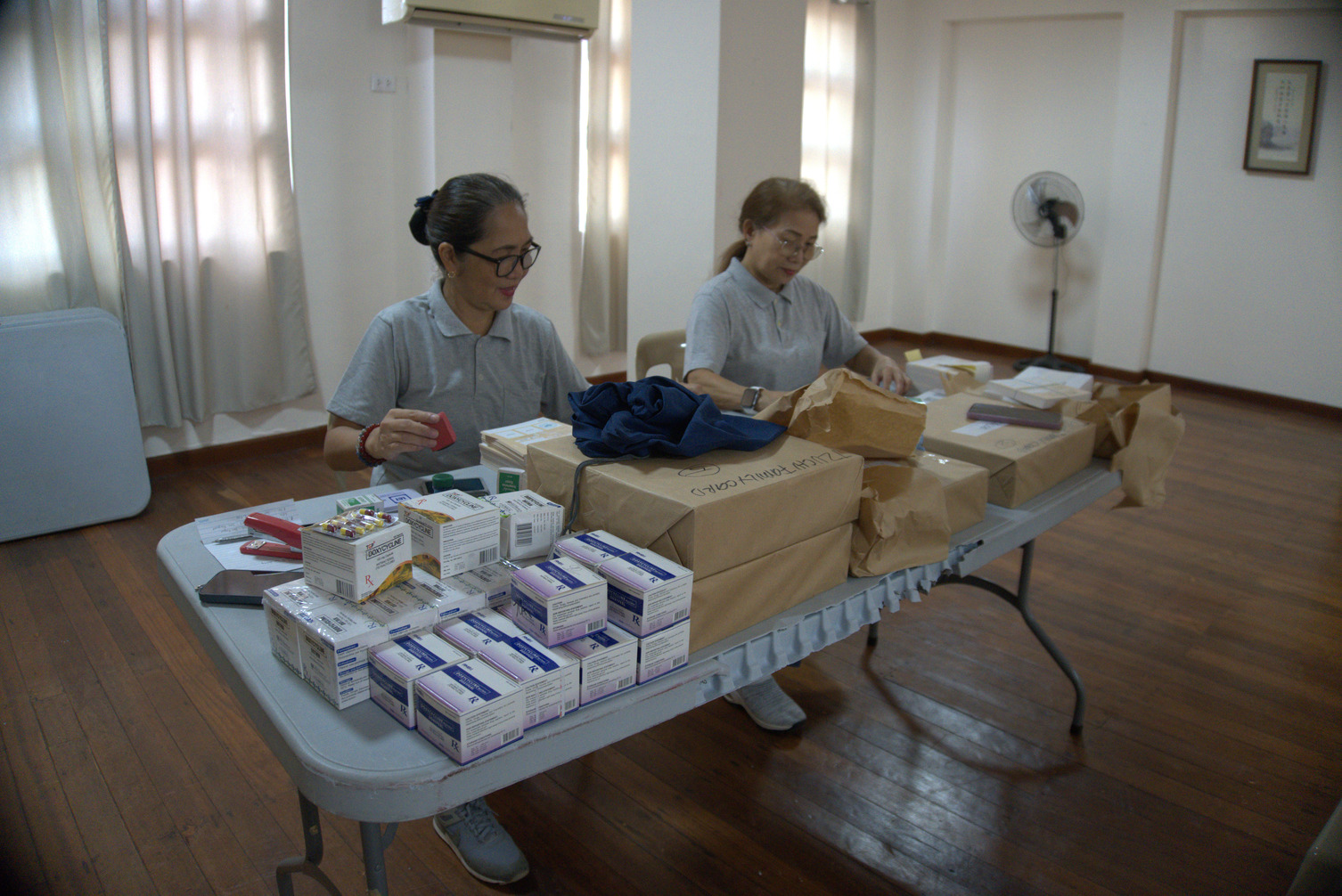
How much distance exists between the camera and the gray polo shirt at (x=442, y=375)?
207 centimetres

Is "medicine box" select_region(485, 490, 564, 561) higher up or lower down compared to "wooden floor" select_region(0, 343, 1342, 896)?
higher up

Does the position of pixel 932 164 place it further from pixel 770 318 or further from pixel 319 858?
pixel 319 858

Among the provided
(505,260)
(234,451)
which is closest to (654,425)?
(505,260)

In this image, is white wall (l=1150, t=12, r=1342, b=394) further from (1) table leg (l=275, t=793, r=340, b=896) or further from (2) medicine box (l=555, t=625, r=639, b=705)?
(1) table leg (l=275, t=793, r=340, b=896)

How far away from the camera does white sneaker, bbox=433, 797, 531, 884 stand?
1.88 metres

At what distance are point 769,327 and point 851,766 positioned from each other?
1155 millimetres

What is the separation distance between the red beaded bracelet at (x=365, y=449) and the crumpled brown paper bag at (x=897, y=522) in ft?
2.95

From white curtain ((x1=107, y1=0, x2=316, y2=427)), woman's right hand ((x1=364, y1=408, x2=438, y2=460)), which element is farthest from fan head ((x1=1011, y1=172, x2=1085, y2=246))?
woman's right hand ((x1=364, y1=408, x2=438, y2=460))

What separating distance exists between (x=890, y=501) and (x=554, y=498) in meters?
0.53

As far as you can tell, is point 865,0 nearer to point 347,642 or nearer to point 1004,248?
point 1004,248

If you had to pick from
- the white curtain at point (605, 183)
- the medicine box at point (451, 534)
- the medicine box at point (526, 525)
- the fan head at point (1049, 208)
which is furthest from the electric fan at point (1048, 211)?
the medicine box at point (451, 534)

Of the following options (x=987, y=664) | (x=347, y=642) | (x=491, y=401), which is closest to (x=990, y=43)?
(x=987, y=664)

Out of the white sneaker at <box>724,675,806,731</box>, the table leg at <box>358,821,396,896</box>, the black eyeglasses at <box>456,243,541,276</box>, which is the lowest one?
the white sneaker at <box>724,675,806,731</box>

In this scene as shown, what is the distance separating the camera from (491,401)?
7.20 feet
